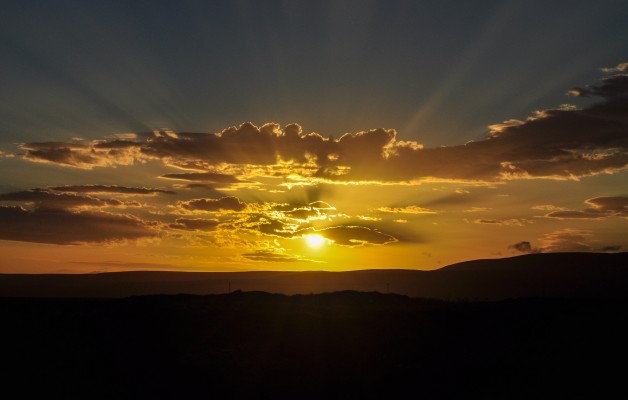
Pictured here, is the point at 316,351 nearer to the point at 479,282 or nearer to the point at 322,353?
the point at 322,353

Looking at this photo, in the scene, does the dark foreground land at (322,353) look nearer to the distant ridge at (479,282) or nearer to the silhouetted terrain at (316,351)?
the silhouetted terrain at (316,351)

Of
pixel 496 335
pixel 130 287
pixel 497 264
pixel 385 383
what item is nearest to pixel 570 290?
pixel 497 264

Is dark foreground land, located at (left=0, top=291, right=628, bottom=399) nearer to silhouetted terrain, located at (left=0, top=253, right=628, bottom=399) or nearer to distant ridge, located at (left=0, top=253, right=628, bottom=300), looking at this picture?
silhouetted terrain, located at (left=0, top=253, right=628, bottom=399)

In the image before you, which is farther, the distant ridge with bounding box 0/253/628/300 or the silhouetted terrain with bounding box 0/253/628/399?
the distant ridge with bounding box 0/253/628/300

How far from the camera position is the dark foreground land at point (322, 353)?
74.9 feet

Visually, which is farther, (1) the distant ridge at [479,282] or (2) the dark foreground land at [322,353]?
(1) the distant ridge at [479,282]

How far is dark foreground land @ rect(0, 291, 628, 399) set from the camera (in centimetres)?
2283

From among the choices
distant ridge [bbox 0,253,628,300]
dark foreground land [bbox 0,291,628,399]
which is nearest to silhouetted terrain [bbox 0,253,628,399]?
dark foreground land [bbox 0,291,628,399]

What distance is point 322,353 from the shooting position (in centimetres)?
2589

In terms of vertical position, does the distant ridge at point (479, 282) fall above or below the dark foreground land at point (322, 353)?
above

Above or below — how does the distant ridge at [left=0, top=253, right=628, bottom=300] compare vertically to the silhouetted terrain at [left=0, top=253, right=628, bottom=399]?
above

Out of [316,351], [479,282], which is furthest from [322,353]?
[479,282]

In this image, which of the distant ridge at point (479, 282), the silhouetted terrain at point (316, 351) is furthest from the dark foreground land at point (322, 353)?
the distant ridge at point (479, 282)

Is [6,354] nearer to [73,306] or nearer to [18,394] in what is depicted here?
[18,394]
